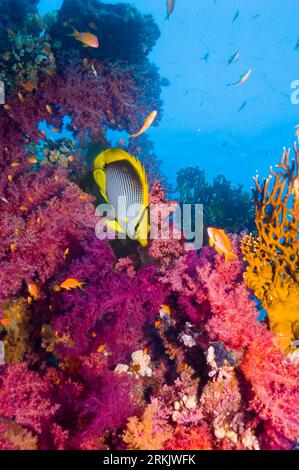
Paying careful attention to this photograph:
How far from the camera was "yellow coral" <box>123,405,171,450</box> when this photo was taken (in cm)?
229

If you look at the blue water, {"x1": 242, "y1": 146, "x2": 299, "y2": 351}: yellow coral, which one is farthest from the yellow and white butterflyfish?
the blue water

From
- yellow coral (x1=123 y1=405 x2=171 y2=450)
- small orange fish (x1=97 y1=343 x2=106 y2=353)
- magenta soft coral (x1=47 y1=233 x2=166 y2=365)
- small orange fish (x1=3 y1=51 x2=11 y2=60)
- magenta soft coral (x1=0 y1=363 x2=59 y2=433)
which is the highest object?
small orange fish (x1=3 y1=51 x2=11 y2=60)

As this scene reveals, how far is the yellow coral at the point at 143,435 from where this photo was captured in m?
2.29

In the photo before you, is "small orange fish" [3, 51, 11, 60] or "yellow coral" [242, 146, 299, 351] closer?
"yellow coral" [242, 146, 299, 351]

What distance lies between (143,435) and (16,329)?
169 cm

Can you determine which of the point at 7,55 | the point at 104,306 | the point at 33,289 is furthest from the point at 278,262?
the point at 7,55

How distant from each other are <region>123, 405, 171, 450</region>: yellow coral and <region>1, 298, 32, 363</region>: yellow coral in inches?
Answer: 57.5

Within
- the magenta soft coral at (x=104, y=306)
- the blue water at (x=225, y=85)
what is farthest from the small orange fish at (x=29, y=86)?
the blue water at (x=225, y=85)

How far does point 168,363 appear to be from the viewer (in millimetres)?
3223

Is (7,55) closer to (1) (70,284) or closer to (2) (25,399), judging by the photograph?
(1) (70,284)

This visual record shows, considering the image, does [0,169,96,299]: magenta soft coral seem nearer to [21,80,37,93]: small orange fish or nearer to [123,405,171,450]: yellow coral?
[21,80,37,93]: small orange fish

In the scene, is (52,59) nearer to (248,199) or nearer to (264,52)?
(248,199)

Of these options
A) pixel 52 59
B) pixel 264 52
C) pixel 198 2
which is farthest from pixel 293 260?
pixel 264 52

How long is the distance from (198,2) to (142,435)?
76.1 meters
